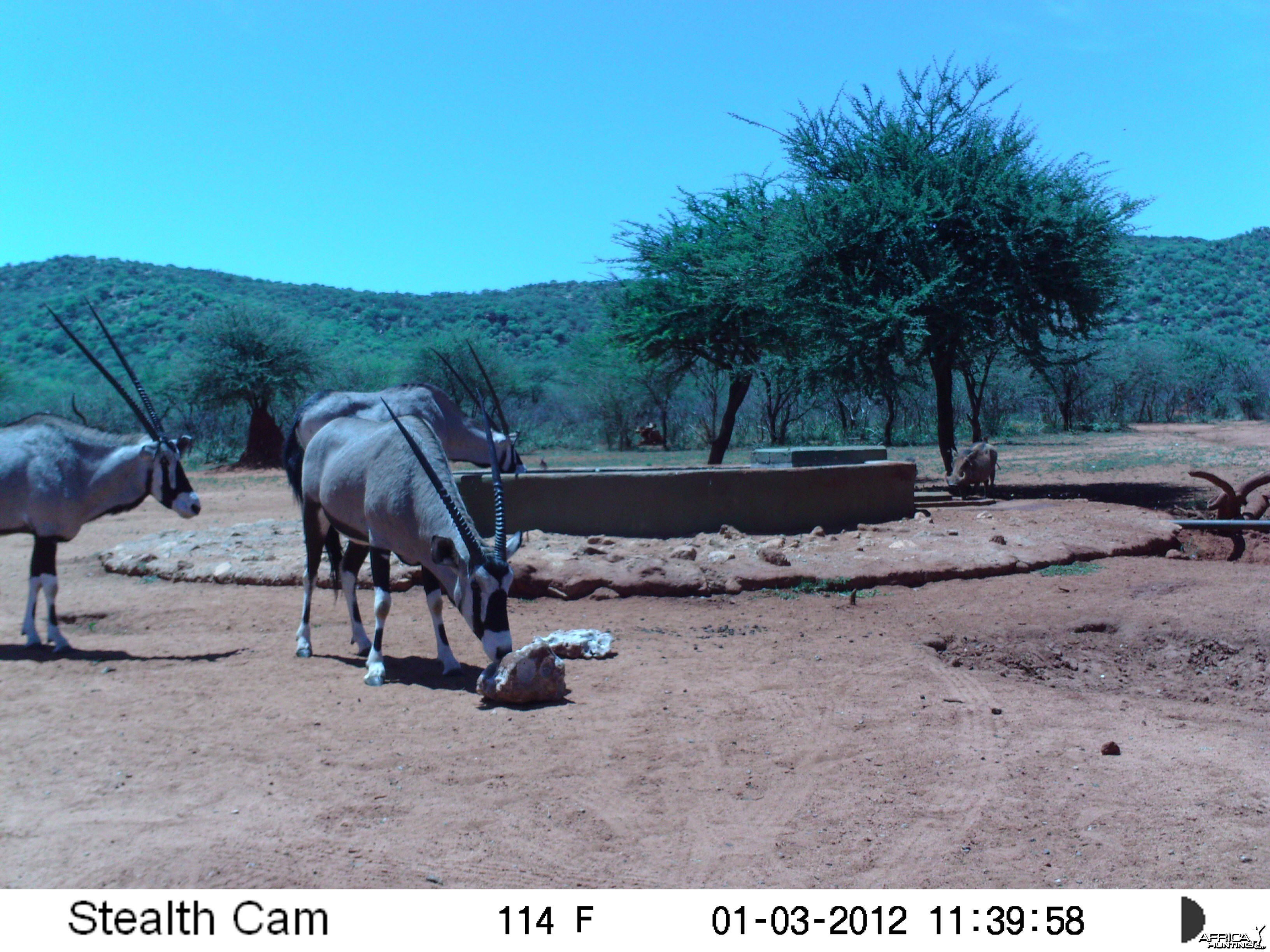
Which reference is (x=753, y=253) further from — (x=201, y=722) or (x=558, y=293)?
(x=558, y=293)

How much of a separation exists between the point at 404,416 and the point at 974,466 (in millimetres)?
9909

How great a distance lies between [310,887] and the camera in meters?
3.46

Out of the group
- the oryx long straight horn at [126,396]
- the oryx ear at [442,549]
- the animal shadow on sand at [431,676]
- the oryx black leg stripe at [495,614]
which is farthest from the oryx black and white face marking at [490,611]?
the oryx long straight horn at [126,396]

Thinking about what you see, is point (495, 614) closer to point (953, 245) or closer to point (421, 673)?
point (421, 673)

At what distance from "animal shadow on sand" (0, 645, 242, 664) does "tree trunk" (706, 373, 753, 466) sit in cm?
1451

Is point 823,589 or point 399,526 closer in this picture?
point 399,526

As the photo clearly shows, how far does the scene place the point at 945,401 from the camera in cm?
1808

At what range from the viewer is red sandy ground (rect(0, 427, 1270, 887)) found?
372 cm

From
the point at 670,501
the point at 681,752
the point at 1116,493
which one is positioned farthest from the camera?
the point at 1116,493

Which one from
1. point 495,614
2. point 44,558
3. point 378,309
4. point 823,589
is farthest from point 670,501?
point 378,309

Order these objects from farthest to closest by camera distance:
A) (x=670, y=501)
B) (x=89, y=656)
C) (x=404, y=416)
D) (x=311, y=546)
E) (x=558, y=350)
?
1. (x=558, y=350)
2. (x=670, y=501)
3. (x=311, y=546)
4. (x=404, y=416)
5. (x=89, y=656)

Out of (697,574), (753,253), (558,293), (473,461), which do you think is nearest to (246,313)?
(753,253)
